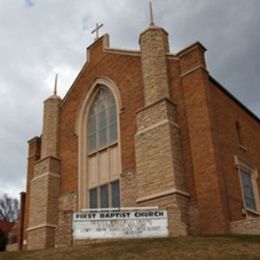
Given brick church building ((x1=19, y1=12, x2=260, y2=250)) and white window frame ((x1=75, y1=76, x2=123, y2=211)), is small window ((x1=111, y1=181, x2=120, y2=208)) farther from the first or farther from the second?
white window frame ((x1=75, y1=76, x2=123, y2=211))

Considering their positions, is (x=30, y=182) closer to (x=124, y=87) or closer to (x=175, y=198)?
(x=124, y=87)

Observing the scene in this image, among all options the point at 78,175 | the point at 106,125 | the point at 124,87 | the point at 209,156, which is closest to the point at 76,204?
the point at 78,175

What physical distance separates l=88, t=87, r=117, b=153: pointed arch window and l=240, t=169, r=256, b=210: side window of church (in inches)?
260

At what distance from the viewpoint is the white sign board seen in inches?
552

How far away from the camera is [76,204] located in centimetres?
2097

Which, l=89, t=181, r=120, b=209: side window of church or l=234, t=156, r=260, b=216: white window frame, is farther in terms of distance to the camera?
l=89, t=181, r=120, b=209: side window of church

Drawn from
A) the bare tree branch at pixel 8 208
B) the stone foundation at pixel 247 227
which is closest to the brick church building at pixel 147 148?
the stone foundation at pixel 247 227

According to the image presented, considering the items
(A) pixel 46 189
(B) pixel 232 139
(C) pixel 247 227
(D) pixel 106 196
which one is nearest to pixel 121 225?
(C) pixel 247 227

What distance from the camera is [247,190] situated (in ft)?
61.4

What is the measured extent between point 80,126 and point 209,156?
9.30 metres

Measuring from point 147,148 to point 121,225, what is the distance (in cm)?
448

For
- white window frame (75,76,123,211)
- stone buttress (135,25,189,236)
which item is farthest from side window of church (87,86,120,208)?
stone buttress (135,25,189,236)

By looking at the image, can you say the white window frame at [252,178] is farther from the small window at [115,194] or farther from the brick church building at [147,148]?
the small window at [115,194]

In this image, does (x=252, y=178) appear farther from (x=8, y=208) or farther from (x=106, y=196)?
(x=8, y=208)
